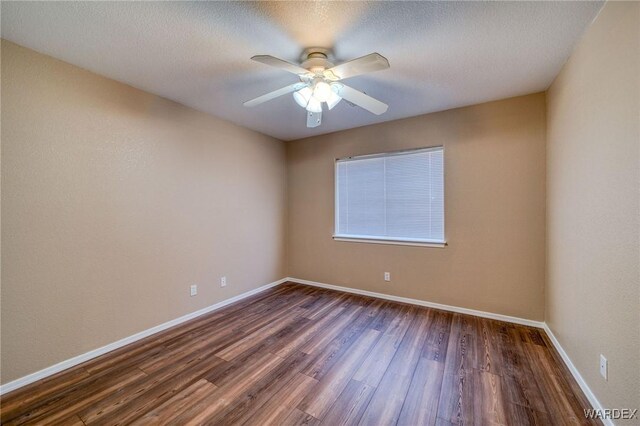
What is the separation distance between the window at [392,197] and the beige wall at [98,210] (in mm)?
1719

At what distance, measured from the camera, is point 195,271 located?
2912 mm

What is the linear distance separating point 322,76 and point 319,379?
2.27m

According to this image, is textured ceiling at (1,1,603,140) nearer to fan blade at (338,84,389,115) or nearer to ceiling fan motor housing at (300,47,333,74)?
ceiling fan motor housing at (300,47,333,74)

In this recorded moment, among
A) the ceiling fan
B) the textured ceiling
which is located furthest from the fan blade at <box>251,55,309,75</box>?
the textured ceiling

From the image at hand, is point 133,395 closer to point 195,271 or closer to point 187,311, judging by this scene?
point 187,311

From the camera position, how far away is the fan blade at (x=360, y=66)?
4.90ft

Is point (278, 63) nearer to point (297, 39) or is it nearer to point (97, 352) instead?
point (297, 39)

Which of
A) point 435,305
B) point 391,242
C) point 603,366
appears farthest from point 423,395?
point 391,242

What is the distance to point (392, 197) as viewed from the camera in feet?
11.2

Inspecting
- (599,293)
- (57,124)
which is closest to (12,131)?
(57,124)

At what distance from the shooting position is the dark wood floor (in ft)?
4.96

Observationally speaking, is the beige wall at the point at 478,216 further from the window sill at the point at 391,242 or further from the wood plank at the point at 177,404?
the wood plank at the point at 177,404

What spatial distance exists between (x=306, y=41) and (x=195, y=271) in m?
2.64

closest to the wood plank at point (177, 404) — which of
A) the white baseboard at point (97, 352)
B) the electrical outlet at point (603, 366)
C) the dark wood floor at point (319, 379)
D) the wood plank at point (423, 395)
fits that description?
the dark wood floor at point (319, 379)
